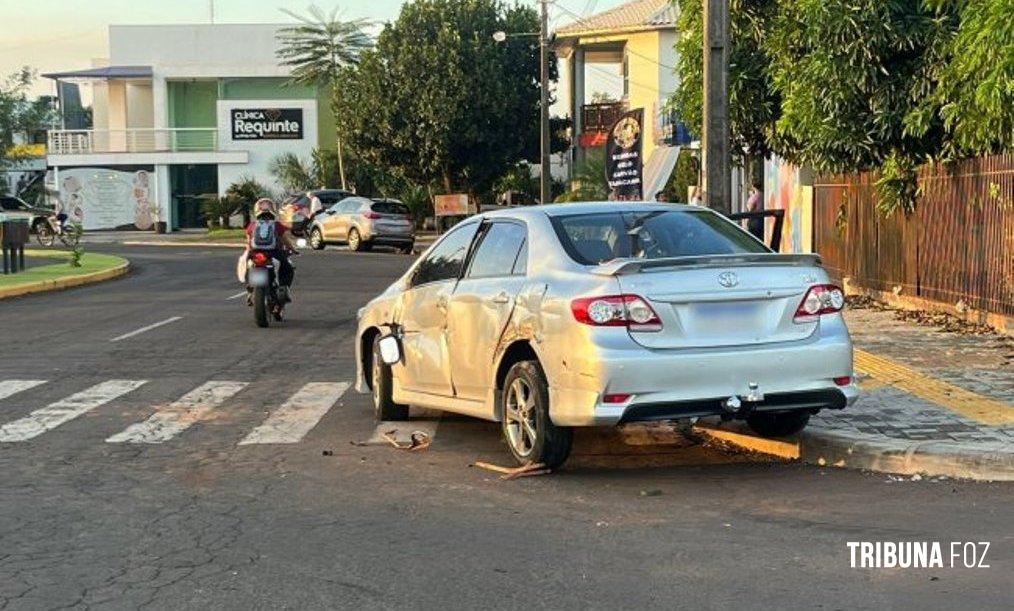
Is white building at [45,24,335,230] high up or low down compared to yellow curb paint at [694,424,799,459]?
up

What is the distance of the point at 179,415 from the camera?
10617 millimetres

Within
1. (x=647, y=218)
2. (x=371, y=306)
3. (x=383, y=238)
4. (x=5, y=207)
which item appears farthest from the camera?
(x=5, y=207)

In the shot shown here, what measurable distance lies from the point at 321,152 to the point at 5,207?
12.9 metres

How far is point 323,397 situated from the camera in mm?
11586

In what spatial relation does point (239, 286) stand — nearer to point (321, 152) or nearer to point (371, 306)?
point (371, 306)

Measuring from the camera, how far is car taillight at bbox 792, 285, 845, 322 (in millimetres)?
8000

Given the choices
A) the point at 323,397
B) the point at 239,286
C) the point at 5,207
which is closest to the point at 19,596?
the point at 323,397

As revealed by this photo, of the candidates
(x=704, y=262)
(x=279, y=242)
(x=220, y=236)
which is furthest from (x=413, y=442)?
(x=220, y=236)

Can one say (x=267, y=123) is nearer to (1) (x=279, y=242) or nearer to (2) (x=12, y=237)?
(2) (x=12, y=237)

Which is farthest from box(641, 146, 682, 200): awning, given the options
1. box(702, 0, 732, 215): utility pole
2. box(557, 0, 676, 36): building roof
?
box(702, 0, 732, 215): utility pole

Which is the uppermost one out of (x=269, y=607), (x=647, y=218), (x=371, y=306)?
(x=647, y=218)

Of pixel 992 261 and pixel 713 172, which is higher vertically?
pixel 713 172

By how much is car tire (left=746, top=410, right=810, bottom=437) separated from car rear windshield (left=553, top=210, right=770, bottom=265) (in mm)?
1064

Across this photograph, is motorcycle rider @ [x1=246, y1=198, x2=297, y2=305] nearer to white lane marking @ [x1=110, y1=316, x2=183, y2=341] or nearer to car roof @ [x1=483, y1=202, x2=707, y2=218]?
white lane marking @ [x1=110, y1=316, x2=183, y2=341]
